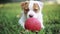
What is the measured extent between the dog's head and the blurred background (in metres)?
0.07

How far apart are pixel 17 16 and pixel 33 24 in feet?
0.61

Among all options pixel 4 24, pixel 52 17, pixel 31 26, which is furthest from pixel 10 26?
pixel 52 17

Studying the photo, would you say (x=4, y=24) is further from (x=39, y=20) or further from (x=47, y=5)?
(x=47, y=5)

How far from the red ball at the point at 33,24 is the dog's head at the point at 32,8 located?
0.10 ft

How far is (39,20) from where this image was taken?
1299 millimetres

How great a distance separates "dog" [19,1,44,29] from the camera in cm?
128

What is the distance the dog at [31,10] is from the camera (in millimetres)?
1282

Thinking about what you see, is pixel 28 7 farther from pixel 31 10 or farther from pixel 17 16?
pixel 17 16

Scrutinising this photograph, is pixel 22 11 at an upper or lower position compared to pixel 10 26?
upper

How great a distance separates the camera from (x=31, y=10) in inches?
50.6

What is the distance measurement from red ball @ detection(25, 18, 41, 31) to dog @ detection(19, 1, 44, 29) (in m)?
0.03

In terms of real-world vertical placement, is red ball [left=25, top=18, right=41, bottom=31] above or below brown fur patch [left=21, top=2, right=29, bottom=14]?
below

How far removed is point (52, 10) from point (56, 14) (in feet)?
0.15

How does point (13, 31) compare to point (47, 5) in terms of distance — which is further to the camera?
point (47, 5)
